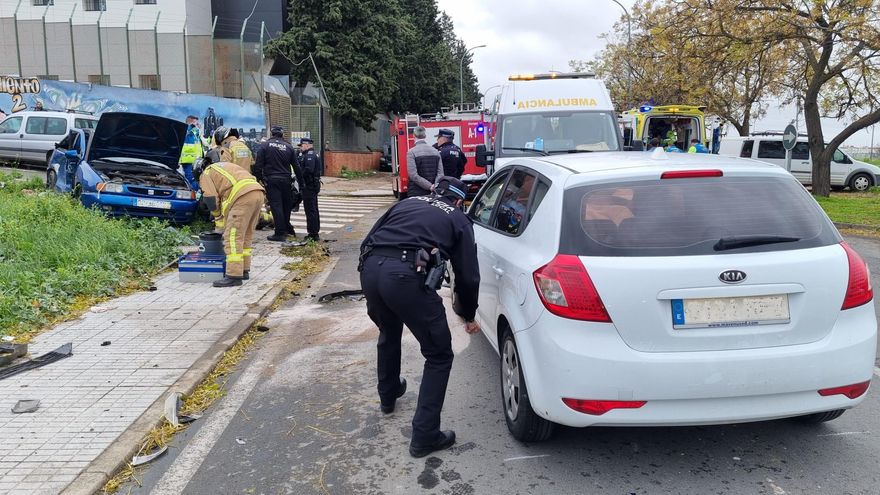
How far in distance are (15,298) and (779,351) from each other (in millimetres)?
6832

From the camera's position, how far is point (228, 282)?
8234 mm

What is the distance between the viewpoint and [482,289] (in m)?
4.89

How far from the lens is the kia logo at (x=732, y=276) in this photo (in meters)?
3.28

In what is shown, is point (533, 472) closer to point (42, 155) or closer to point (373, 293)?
point (373, 293)

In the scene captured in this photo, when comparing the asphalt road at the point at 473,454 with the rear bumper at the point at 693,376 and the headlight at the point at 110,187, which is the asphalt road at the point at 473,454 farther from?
the headlight at the point at 110,187

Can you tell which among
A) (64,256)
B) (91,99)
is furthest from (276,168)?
(91,99)

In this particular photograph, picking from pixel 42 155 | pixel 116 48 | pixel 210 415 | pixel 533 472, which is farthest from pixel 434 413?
pixel 116 48

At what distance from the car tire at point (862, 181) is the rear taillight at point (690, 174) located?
23.5 metres

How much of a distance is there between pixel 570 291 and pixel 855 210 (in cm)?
1580

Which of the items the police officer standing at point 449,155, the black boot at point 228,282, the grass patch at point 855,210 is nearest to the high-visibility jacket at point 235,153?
the black boot at point 228,282

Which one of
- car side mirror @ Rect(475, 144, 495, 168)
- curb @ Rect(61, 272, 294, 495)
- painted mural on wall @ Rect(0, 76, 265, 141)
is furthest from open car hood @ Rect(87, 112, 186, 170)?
painted mural on wall @ Rect(0, 76, 265, 141)

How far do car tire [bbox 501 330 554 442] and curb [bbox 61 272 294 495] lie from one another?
7.31ft

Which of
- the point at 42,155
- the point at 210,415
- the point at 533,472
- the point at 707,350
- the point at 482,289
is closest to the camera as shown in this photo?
the point at 707,350

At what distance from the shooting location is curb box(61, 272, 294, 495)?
11.8 ft
